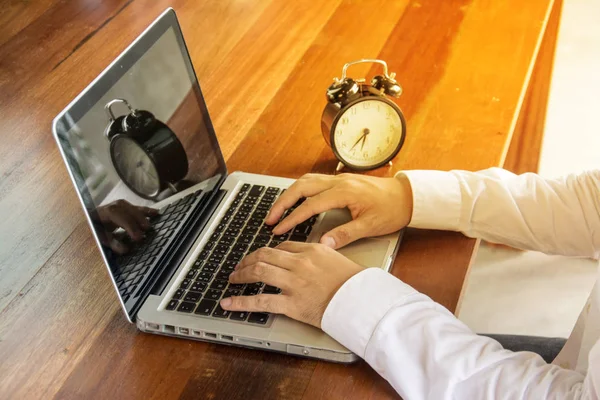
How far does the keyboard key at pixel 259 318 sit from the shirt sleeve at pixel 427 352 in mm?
82

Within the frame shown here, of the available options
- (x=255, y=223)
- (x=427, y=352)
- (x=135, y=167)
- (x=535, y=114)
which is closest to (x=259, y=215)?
(x=255, y=223)

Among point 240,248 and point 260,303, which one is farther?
point 240,248

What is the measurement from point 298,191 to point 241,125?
0.30 meters

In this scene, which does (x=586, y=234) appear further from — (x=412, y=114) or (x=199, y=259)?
(x=199, y=259)

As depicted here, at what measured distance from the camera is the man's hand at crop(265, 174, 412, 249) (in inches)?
40.9

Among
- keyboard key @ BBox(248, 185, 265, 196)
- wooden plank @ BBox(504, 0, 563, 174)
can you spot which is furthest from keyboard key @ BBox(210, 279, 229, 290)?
wooden plank @ BBox(504, 0, 563, 174)

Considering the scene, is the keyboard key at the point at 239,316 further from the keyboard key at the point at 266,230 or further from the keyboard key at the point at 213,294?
the keyboard key at the point at 266,230

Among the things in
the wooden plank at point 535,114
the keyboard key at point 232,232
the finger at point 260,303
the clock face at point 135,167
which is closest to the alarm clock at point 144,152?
the clock face at point 135,167

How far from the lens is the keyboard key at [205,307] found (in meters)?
0.92

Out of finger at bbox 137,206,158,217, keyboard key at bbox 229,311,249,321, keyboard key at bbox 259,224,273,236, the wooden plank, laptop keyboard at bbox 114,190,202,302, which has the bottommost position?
the wooden plank

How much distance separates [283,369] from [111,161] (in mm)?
346

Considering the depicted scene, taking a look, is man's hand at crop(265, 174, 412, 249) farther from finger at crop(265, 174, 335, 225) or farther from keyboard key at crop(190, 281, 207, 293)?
keyboard key at crop(190, 281, 207, 293)

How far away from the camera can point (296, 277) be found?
3.04 ft

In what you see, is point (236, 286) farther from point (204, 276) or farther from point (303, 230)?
point (303, 230)
